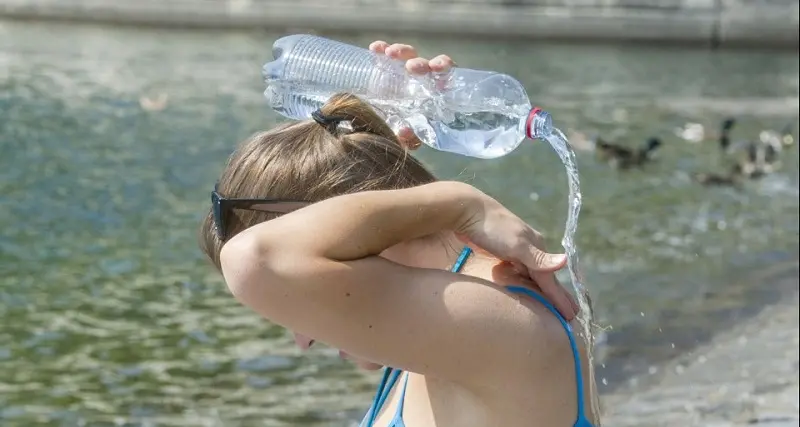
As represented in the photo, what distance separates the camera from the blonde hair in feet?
7.63

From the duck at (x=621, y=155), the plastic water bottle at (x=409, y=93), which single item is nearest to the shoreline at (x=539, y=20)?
the duck at (x=621, y=155)

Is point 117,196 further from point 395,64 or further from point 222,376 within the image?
point 395,64

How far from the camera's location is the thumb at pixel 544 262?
2270 millimetres

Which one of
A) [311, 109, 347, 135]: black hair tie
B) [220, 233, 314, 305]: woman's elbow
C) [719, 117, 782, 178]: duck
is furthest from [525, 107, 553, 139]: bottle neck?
[719, 117, 782, 178]: duck

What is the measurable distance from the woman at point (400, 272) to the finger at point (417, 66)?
0.51 feet

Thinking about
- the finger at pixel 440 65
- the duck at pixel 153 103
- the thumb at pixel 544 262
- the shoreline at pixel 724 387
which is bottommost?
the duck at pixel 153 103

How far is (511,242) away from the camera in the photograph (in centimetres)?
227

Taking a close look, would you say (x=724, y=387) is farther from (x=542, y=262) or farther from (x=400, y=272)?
(x=400, y=272)

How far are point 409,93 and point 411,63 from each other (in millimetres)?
329

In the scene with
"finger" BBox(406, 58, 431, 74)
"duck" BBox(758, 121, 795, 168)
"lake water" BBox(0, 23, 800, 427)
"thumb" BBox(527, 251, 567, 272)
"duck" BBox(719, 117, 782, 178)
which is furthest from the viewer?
"duck" BBox(758, 121, 795, 168)

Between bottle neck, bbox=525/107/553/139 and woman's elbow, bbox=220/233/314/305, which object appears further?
bottle neck, bbox=525/107/553/139

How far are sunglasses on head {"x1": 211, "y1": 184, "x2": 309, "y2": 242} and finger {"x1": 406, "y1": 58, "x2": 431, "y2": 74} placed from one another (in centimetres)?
43

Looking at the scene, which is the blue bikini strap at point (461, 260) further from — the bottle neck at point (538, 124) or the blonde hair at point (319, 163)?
the bottle neck at point (538, 124)

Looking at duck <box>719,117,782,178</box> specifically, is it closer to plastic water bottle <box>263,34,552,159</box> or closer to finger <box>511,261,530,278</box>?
plastic water bottle <box>263,34,552,159</box>
